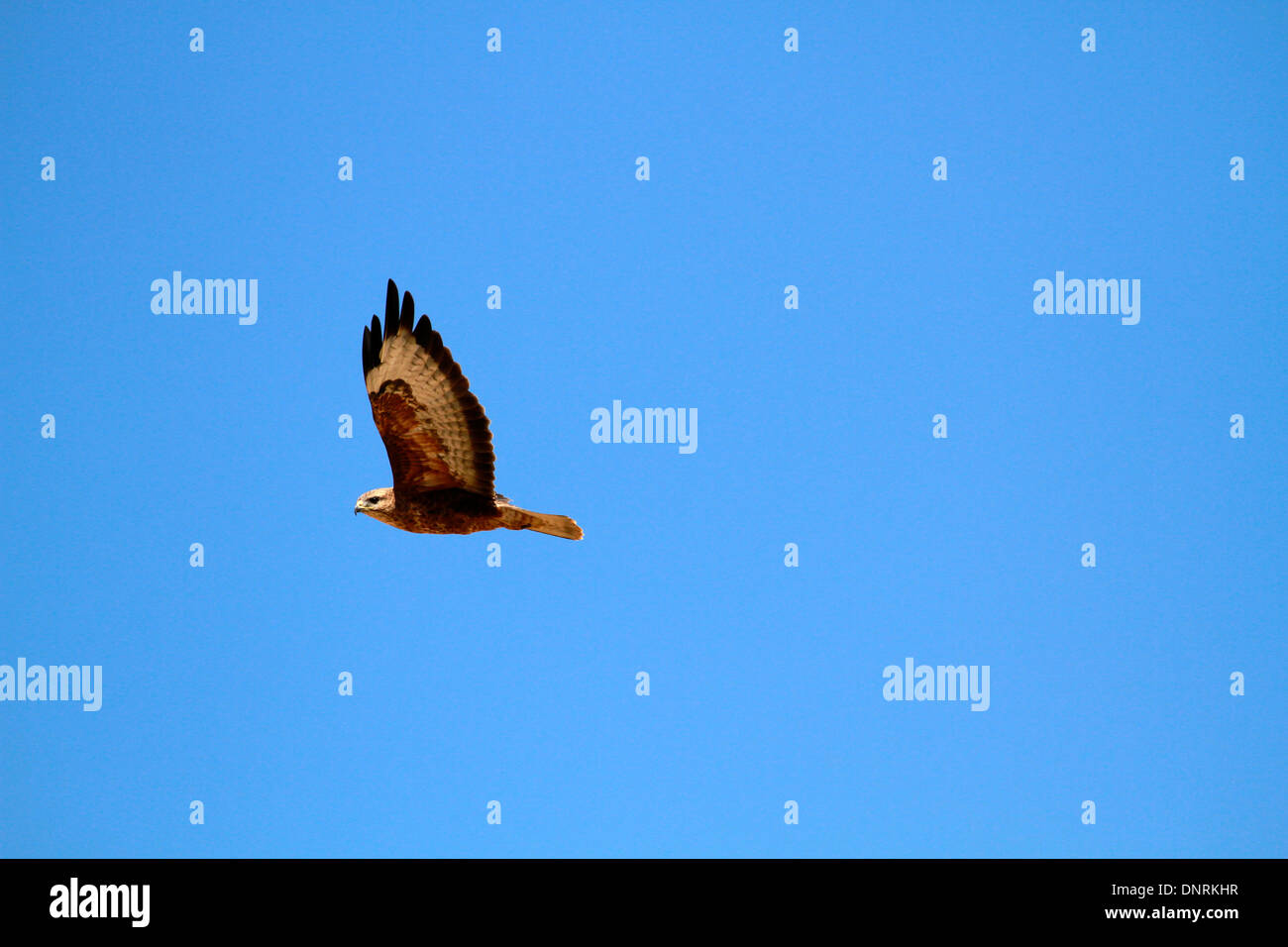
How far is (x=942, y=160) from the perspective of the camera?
14.2m

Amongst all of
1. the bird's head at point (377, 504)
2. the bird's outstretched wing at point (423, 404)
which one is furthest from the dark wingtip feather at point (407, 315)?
the bird's head at point (377, 504)

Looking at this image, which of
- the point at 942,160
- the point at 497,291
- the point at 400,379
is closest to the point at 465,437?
the point at 400,379

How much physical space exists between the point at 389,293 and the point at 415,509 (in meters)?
1.60

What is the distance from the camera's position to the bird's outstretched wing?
8492 mm

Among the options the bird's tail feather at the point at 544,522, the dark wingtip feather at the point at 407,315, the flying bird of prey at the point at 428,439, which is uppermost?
Result: the dark wingtip feather at the point at 407,315

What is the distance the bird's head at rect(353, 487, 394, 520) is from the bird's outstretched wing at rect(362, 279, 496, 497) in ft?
1.27

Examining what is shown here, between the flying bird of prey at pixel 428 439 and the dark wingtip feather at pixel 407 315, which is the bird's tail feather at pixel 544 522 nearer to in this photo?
the flying bird of prey at pixel 428 439

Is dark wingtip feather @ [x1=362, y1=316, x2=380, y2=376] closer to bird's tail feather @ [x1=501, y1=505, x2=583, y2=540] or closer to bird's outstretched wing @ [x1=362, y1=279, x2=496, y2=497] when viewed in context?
bird's outstretched wing @ [x1=362, y1=279, x2=496, y2=497]

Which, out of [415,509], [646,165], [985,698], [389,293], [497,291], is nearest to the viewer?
[389,293]

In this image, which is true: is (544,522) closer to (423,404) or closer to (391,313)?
(423,404)

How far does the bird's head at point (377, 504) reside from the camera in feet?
30.2

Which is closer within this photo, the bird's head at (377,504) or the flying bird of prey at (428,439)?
the flying bird of prey at (428,439)

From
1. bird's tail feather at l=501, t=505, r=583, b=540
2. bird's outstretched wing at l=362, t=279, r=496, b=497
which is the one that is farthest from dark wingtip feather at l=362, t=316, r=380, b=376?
bird's tail feather at l=501, t=505, r=583, b=540
